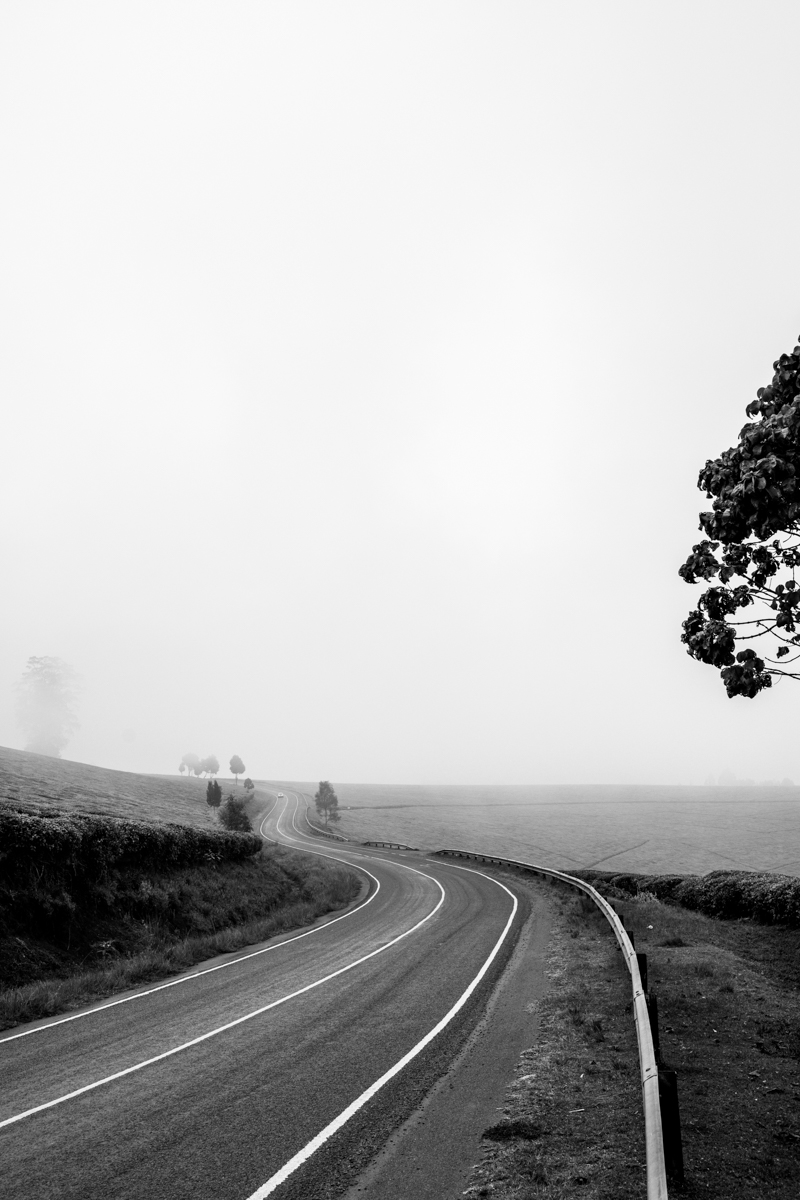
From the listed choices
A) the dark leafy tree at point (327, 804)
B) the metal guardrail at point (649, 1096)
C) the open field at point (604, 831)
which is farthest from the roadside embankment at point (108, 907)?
the dark leafy tree at point (327, 804)

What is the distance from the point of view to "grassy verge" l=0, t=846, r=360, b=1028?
1509cm

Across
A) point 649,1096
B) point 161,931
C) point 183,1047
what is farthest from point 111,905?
point 649,1096

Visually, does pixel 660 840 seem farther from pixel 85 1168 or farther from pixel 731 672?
pixel 85 1168

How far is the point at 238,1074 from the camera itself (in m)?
9.42

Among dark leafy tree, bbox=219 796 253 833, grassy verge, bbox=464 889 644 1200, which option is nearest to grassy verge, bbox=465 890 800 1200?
grassy verge, bbox=464 889 644 1200

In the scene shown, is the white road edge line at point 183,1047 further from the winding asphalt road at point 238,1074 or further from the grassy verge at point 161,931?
the grassy verge at point 161,931

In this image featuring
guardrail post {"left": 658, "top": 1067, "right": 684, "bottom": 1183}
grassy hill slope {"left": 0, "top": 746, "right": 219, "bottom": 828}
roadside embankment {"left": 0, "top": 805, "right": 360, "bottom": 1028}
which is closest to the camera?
guardrail post {"left": 658, "top": 1067, "right": 684, "bottom": 1183}

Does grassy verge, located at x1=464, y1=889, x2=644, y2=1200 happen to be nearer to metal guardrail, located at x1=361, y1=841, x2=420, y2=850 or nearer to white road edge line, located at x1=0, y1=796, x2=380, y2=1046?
white road edge line, located at x1=0, y1=796, x2=380, y2=1046

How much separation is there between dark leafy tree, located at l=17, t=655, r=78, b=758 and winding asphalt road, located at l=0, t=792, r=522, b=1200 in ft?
289

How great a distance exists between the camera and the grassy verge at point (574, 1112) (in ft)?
20.8

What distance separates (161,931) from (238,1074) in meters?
13.2

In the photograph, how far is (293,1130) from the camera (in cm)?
766

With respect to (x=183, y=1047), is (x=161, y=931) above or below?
below

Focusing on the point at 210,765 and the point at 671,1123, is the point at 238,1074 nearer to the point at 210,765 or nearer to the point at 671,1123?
the point at 671,1123
